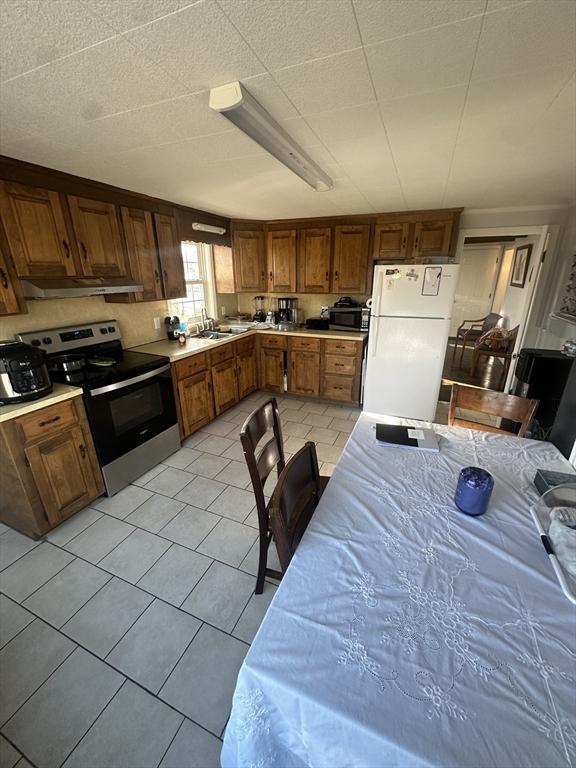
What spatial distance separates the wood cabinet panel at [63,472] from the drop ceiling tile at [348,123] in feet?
7.36

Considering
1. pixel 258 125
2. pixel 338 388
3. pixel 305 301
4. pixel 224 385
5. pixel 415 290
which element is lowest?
pixel 338 388

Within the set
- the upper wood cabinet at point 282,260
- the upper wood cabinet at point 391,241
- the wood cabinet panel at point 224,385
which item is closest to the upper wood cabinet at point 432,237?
the upper wood cabinet at point 391,241

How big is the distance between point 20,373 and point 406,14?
90.0 inches

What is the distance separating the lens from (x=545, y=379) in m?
2.55

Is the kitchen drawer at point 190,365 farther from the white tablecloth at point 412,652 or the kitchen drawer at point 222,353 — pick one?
the white tablecloth at point 412,652

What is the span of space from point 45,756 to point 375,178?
11.2ft

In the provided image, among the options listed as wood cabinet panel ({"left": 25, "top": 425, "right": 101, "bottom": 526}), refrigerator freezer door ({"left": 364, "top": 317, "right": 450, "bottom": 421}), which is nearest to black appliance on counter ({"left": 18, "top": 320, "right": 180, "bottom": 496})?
wood cabinet panel ({"left": 25, "top": 425, "right": 101, "bottom": 526})

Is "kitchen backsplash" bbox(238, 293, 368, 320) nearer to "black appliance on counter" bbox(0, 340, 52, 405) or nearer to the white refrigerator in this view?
the white refrigerator

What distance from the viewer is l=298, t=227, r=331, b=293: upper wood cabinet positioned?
3.88 m

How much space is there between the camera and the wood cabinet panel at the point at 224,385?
A: 3516 millimetres

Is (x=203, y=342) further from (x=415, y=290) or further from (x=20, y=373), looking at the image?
(x=415, y=290)

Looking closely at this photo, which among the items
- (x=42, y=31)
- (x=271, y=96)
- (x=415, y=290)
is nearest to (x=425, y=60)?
(x=271, y=96)

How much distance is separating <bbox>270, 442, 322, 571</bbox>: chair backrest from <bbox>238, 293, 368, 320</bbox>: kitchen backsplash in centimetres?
330

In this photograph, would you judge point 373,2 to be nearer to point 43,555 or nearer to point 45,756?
point 45,756
